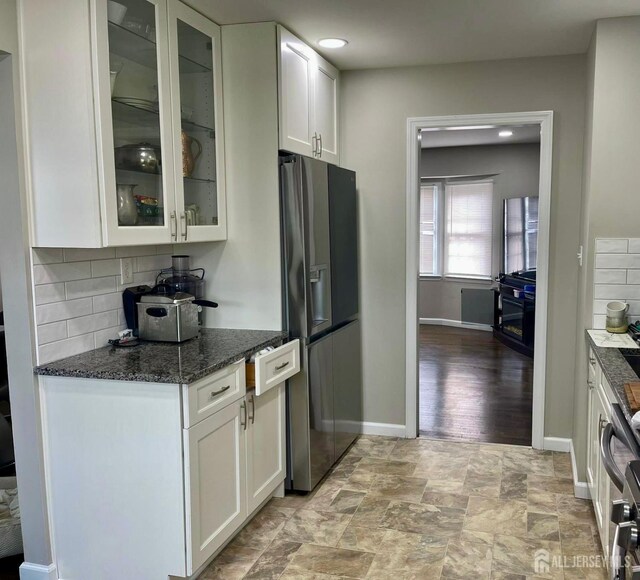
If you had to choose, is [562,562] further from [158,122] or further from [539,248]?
[158,122]

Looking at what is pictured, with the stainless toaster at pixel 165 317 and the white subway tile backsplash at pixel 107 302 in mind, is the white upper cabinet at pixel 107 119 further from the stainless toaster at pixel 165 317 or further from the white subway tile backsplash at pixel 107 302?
the white subway tile backsplash at pixel 107 302

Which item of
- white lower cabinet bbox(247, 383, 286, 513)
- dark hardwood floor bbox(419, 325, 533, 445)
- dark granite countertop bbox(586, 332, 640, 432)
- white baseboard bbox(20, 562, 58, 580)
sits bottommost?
dark hardwood floor bbox(419, 325, 533, 445)

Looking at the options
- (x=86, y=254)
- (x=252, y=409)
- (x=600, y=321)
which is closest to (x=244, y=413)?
(x=252, y=409)

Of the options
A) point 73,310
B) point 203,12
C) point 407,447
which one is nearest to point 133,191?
point 73,310

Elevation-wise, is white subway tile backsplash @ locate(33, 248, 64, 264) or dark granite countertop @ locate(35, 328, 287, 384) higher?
white subway tile backsplash @ locate(33, 248, 64, 264)

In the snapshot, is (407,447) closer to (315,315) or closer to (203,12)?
(315,315)

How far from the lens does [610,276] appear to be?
3.04 metres

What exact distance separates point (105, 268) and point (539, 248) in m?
2.48

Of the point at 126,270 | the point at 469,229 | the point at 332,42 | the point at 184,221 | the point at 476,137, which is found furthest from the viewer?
the point at 469,229

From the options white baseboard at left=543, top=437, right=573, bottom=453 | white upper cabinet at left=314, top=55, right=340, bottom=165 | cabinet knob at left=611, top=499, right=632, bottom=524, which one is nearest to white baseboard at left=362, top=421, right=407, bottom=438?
white baseboard at left=543, top=437, right=573, bottom=453

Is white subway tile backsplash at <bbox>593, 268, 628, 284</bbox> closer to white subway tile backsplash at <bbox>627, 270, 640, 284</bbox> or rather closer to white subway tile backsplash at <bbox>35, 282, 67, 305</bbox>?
white subway tile backsplash at <bbox>627, 270, 640, 284</bbox>

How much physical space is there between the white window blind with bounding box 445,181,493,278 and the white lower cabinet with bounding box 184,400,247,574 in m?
6.26

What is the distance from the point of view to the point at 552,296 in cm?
379

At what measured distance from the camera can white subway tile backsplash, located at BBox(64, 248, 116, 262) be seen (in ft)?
8.32
